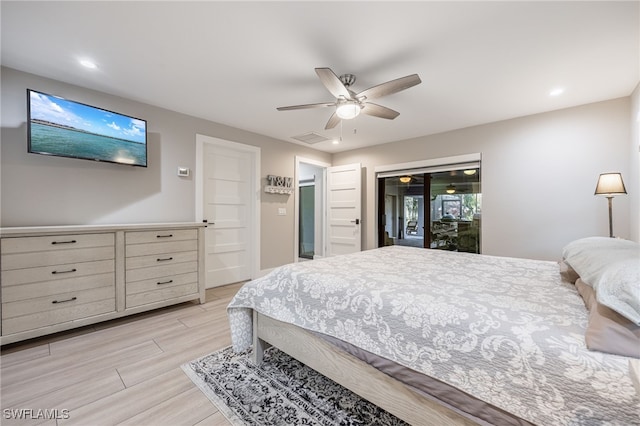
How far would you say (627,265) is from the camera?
90 cm

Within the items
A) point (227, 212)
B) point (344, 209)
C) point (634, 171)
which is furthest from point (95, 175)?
point (634, 171)

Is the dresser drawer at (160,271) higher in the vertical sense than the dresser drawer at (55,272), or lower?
lower

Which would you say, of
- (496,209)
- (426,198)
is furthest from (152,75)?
(496,209)

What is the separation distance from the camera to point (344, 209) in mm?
4938

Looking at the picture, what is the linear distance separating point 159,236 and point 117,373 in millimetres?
1323

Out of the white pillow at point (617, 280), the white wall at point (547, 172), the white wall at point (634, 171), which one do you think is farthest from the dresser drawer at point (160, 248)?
the white wall at point (634, 171)

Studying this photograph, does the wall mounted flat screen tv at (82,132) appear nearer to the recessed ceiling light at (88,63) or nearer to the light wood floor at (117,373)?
the recessed ceiling light at (88,63)

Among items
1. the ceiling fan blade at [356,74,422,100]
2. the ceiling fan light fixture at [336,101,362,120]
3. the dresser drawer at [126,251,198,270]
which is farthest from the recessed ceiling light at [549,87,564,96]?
the dresser drawer at [126,251,198,270]

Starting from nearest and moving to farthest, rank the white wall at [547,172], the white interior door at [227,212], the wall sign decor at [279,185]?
the white wall at [547,172] < the white interior door at [227,212] < the wall sign decor at [279,185]

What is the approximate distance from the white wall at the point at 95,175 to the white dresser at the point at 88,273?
455 millimetres

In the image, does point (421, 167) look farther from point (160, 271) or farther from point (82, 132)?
point (82, 132)

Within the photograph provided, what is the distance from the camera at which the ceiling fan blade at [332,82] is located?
1.83m

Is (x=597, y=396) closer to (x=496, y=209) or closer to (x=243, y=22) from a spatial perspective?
(x=243, y=22)

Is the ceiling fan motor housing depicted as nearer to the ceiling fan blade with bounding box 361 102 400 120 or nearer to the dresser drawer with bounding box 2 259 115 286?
the ceiling fan blade with bounding box 361 102 400 120
